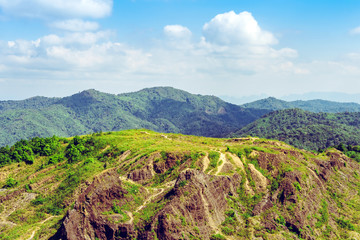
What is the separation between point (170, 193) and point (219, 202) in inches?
387

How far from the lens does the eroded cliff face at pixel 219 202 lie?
40.8 m

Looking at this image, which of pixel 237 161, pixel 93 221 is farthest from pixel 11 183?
pixel 237 161

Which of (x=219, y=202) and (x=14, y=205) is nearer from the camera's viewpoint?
(x=219, y=202)

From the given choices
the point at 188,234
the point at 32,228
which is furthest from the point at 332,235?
the point at 32,228

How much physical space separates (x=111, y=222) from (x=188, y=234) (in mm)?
12402

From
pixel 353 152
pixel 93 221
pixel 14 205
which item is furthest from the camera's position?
pixel 353 152

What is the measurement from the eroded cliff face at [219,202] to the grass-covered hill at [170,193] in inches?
7.1

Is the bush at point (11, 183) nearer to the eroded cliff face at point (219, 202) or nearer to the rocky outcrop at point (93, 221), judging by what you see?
the eroded cliff face at point (219, 202)

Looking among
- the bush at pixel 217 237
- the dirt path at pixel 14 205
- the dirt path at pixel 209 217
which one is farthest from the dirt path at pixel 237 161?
the dirt path at pixel 14 205

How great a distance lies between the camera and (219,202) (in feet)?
159

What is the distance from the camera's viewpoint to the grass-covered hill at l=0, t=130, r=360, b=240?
41.8m

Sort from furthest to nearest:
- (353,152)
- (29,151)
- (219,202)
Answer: (353,152) → (29,151) → (219,202)

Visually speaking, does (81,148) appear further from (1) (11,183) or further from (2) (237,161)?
(2) (237,161)

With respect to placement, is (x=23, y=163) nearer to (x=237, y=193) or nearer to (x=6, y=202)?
(x=6, y=202)
